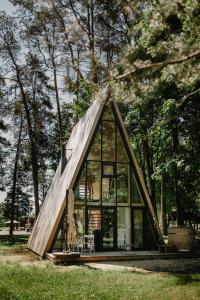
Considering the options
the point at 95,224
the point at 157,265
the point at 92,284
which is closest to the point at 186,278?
the point at 92,284

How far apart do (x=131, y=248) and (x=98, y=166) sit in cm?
384

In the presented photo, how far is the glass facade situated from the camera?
1634cm

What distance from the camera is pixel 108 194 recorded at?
16.9 meters

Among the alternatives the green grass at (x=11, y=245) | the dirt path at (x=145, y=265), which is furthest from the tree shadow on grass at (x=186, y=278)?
the green grass at (x=11, y=245)

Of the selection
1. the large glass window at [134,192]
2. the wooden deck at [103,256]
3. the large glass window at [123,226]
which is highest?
the large glass window at [134,192]

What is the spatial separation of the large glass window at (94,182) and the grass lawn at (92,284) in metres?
5.23

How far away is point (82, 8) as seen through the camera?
2259cm

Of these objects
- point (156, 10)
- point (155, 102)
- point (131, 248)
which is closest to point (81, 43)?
point (155, 102)

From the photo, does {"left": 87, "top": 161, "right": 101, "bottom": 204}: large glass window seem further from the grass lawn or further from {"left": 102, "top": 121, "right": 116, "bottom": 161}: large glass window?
the grass lawn

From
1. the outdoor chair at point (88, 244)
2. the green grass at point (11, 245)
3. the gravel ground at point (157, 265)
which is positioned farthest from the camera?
the green grass at point (11, 245)

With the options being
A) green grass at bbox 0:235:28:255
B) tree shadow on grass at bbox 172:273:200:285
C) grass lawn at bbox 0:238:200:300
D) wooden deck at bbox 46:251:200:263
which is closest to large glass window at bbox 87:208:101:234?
wooden deck at bbox 46:251:200:263

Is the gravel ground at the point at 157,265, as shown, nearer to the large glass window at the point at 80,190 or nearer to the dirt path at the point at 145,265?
Answer: the dirt path at the point at 145,265

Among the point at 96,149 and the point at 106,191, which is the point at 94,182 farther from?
the point at 96,149

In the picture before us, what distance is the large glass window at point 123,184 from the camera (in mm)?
17000
